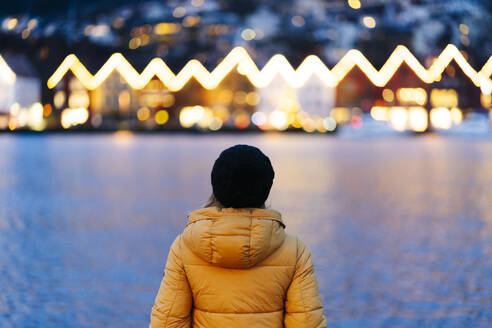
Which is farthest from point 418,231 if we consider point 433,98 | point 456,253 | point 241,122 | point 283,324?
point 433,98

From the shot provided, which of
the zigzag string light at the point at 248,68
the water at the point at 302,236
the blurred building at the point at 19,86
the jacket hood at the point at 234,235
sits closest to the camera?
the jacket hood at the point at 234,235

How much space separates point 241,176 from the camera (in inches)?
83.4

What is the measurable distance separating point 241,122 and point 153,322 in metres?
59.9

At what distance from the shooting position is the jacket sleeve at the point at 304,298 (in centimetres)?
216

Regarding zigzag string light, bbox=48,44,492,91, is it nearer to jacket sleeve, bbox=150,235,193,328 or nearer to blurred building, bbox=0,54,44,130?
blurred building, bbox=0,54,44,130

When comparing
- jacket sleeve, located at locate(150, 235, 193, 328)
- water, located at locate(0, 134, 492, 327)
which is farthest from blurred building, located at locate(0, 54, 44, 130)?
jacket sleeve, located at locate(150, 235, 193, 328)

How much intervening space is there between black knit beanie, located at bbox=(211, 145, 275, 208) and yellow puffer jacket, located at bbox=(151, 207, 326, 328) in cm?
3

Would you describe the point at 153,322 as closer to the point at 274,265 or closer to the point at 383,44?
the point at 274,265

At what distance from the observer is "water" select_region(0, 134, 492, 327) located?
4898mm


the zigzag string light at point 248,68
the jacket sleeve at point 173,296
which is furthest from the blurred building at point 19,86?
the jacket sleeve at point 173,296

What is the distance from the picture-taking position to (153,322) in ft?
7.20

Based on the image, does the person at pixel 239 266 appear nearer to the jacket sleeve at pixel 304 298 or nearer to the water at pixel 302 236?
the jacket sleeve at pixel 304 298

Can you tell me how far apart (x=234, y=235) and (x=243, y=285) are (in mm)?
168

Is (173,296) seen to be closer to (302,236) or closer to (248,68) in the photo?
(302,236)
